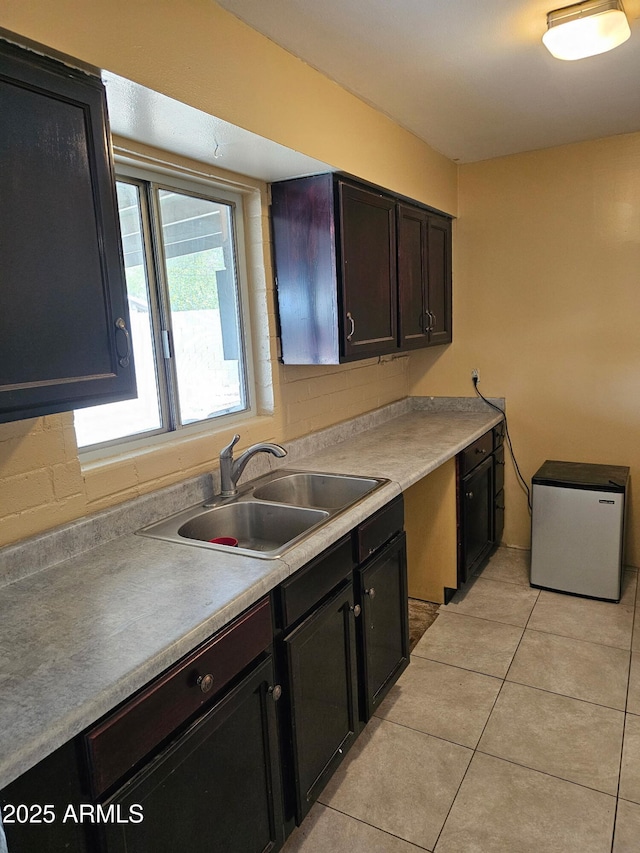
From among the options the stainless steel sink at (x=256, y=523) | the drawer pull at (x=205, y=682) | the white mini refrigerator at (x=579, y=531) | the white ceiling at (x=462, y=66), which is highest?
the white ceiling at (x=462, y=66)

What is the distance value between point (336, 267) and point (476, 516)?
1.63m

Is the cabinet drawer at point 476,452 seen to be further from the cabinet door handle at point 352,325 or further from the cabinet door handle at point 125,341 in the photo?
the cabinet door handle at point 125,341

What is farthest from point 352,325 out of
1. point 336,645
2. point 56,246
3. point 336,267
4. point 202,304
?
point 56,246

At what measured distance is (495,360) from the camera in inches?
140

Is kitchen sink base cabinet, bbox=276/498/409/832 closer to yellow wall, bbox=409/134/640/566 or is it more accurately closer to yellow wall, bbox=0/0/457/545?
yellow wall, bbox=0/0/457/545

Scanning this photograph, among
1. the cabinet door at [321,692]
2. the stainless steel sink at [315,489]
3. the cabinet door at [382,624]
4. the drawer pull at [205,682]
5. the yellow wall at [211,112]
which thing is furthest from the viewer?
the stainless steel sink at [315,489]

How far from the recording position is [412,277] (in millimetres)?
2998

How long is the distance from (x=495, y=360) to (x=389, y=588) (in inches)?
76.4

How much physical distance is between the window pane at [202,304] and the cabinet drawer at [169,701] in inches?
40.6

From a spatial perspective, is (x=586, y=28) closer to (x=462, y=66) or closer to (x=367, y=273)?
(x=462, y=66)

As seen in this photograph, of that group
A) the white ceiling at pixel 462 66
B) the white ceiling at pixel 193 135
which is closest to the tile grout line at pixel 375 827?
the white ceiling at pixel 193 135

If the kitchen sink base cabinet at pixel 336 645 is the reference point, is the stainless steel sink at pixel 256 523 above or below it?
above

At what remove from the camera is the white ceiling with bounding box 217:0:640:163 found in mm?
1708

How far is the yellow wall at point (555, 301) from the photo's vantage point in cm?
315
